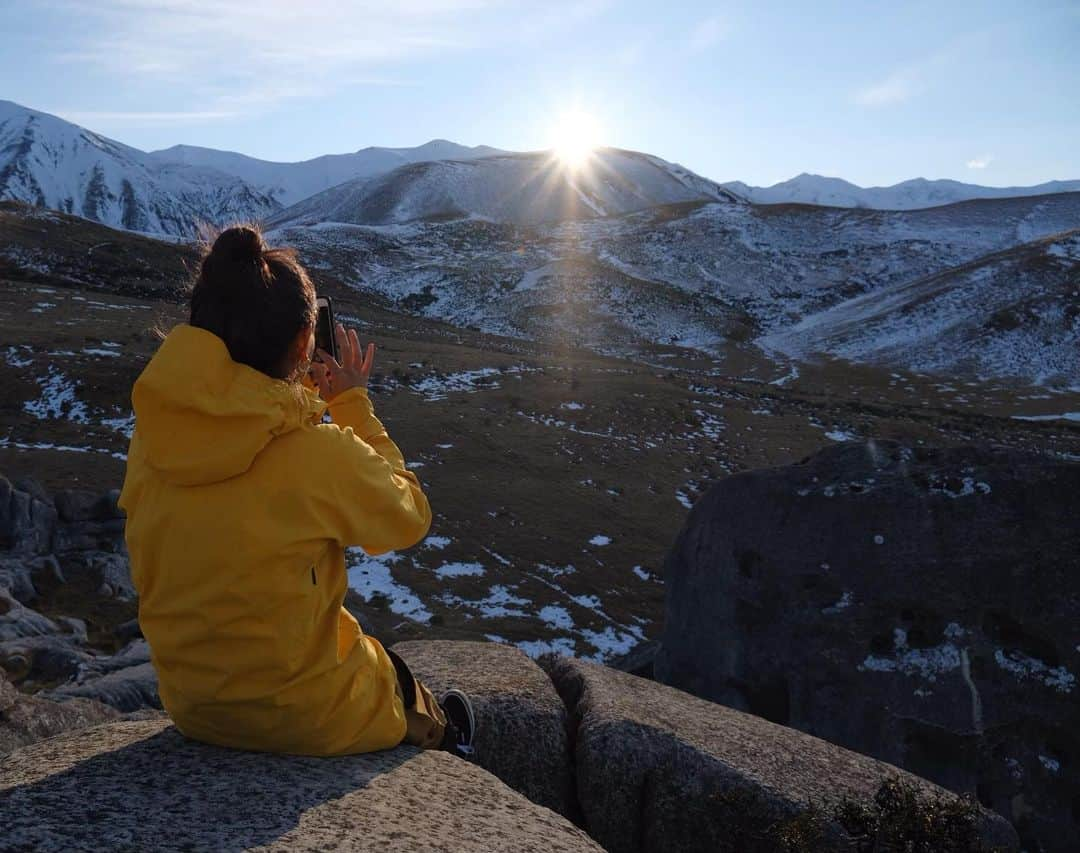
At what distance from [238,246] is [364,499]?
1.22m

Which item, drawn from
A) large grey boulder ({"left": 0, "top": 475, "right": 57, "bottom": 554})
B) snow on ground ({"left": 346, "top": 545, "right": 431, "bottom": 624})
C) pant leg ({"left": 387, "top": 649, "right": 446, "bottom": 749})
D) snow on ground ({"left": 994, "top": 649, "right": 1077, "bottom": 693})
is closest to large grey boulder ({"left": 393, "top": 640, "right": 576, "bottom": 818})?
pant leg ({"left": 387, "top": 649, "right": 446, "bottom": 749})

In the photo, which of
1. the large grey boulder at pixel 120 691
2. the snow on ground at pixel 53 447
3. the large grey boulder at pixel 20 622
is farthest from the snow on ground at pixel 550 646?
the snow on ground at pixel 53 447

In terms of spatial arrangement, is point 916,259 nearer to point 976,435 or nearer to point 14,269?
point 976,435

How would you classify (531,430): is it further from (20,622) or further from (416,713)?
(416,713)

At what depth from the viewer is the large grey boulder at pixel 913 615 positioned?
28.1 ft

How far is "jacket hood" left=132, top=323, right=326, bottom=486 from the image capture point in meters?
3.18

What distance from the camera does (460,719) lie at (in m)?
5.12

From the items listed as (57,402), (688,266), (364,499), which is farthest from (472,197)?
(364,499)

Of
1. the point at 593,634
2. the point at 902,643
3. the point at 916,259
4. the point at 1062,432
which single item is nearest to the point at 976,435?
the point at 1062,432

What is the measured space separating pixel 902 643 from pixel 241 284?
29.2 feet

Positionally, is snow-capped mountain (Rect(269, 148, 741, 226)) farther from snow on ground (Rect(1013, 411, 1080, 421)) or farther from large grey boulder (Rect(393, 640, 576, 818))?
large grey boulder (Rect(393, 640, 576, 818))

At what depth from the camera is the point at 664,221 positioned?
123 meters

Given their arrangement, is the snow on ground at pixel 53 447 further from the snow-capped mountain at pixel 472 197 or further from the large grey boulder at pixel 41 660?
the snow-capped mountain at pixel 472 197

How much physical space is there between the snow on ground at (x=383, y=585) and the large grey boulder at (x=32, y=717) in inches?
349
